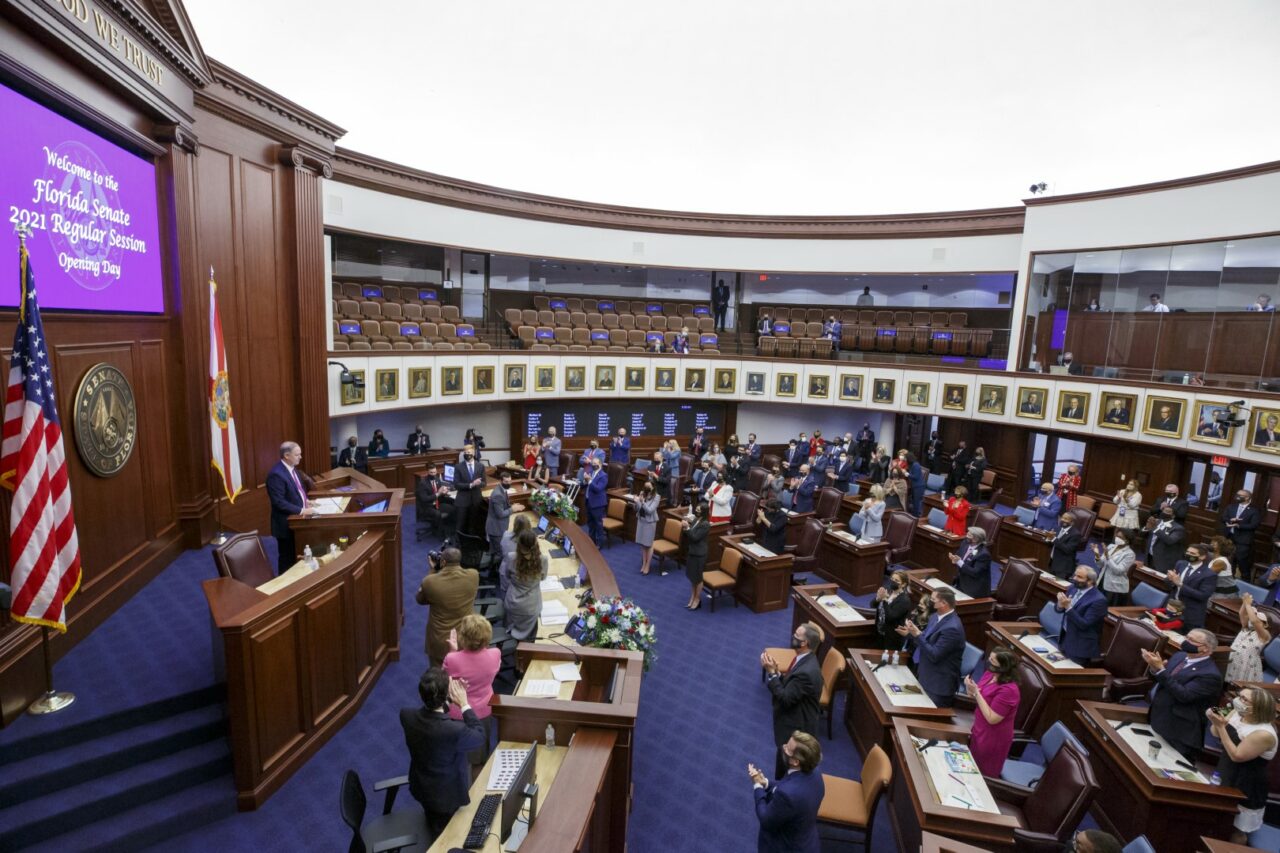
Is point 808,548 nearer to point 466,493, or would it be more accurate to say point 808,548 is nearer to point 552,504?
point 552,504

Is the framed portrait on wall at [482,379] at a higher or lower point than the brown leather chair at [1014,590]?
higher

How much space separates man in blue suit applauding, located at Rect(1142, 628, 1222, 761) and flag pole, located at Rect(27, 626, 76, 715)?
32.0 feet

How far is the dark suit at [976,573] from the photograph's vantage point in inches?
375

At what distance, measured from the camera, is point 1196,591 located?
8.37m

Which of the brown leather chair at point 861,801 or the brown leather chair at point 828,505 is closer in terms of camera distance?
the brown leather chair at point 861,801

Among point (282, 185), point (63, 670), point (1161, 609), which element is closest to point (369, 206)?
point (282, 185)

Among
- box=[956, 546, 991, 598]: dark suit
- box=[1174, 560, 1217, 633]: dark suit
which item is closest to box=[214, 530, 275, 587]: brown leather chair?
box=[956, 546, 991, 598]: dark suit

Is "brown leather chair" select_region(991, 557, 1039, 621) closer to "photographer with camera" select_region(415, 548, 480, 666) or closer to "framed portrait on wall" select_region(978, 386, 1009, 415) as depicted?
"photographer with camera" select_region(415, 548, 480, 666)

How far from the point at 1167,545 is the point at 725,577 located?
803cm

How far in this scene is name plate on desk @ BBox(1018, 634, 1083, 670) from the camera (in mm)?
7070

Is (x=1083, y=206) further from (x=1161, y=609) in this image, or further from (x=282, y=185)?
(x=282, y=185)

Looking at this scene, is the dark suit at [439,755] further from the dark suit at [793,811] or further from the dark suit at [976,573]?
the dark suit at [976,573]

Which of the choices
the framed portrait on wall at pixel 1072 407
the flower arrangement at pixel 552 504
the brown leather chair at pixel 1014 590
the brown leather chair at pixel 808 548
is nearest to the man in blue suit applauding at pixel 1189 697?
the brown leather chair at pixel 1014 590

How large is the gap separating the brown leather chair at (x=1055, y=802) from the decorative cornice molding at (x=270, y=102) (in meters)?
12.3
